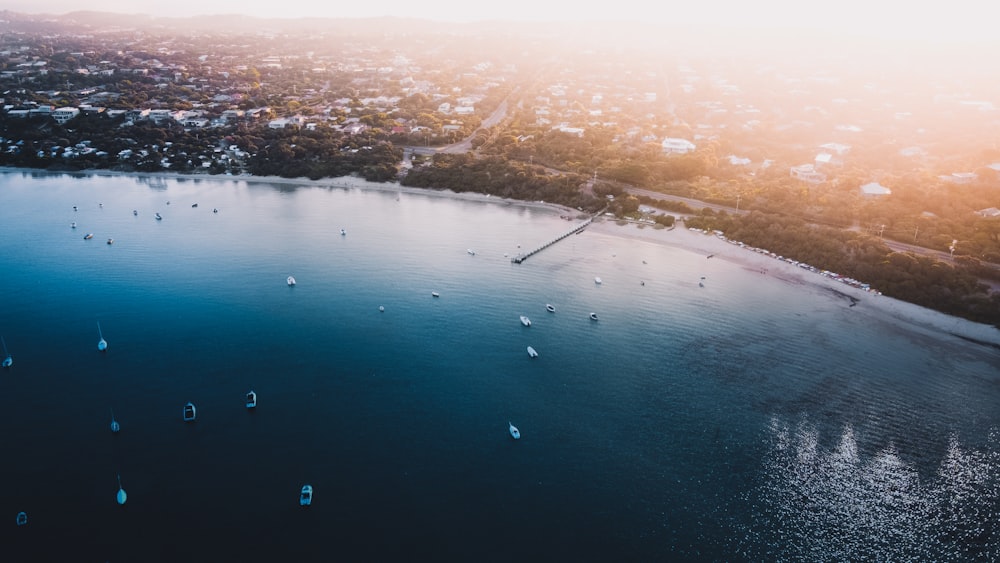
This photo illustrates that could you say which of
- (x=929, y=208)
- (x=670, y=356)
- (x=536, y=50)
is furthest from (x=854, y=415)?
(x=536, y=50)

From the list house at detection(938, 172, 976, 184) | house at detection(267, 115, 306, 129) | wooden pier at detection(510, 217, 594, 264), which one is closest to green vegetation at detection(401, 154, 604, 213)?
wooden pier at detection(510, 217, 594, 264)

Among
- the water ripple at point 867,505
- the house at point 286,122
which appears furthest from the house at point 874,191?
the house at point 286,122

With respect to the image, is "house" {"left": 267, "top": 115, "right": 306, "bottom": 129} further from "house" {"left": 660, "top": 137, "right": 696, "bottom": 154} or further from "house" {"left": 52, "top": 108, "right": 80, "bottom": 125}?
"house" {"left": 660, "top": 137, "right": 696, "bottom": 154}

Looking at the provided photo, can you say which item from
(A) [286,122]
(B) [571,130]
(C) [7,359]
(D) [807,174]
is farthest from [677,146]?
(C) [7,359]

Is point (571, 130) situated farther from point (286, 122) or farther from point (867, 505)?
point (867, 505)

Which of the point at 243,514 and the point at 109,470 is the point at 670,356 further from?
the point at 109,470

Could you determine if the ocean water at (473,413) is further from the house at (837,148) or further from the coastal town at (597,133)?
the house at (837,148)
